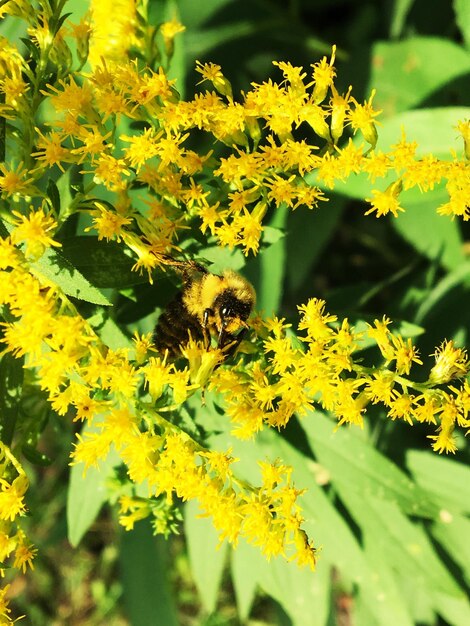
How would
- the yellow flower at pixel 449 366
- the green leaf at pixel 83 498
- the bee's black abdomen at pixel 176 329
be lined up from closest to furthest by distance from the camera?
the yellow flower at pixel 449 366, the bee's black abdomen at pixel 176 329, the green leaf at pixel 83 498

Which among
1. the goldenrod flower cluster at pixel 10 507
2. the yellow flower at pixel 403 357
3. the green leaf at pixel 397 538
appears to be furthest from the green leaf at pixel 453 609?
the goldenrod flower cluster at pixel 10 507

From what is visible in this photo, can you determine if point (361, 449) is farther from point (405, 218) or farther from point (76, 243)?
point (405, 218)

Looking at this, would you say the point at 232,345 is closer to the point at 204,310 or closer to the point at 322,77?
the point at 204,310

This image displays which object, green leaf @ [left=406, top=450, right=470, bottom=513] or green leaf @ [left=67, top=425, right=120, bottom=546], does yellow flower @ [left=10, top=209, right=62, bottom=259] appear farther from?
green leaf @ [left=406, top=450, right=470, bottom=513]

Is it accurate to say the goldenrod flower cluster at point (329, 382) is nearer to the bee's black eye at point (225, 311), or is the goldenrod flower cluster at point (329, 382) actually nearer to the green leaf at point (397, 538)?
the bee's black eye at point (225, 311)

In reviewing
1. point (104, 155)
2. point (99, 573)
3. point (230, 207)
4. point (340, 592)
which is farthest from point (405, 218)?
point (99, 573)

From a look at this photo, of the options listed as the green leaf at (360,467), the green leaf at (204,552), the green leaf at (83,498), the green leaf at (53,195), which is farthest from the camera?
the green leaf at (204,552)
